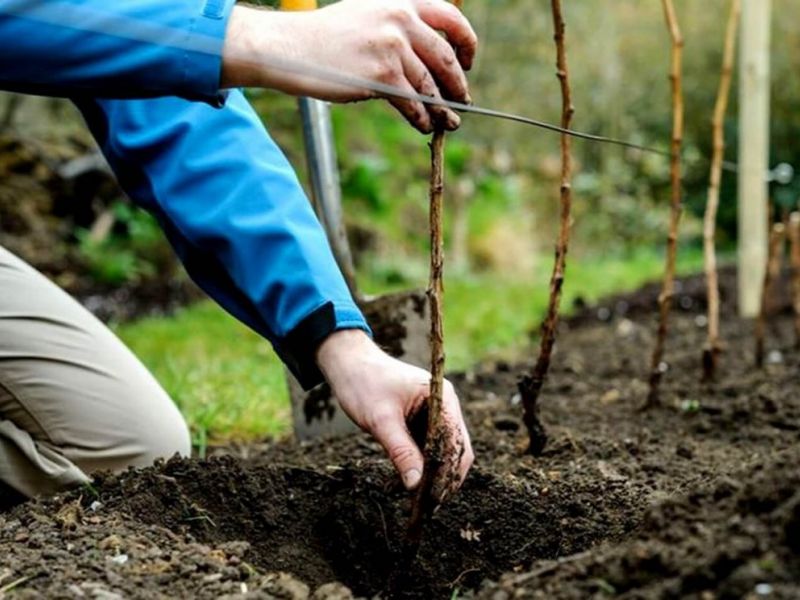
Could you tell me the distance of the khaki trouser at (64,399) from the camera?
246 cm

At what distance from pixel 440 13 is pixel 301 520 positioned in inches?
36.4

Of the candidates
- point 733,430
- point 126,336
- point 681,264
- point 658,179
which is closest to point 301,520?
point 733,430

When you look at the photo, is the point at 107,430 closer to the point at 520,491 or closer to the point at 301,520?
the point at 301,520

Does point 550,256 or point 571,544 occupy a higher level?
point 571,544

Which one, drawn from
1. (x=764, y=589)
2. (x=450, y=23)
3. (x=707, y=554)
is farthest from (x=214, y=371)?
(x=764, y=589)

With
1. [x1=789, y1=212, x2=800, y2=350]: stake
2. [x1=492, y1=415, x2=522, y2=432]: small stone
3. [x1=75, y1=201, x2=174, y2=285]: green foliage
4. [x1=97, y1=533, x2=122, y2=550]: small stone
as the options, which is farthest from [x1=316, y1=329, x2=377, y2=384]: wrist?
[x1=75, y1=201, x2=174, y2=285]: green foliage

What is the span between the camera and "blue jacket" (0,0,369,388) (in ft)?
4.58

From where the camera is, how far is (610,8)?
12461 mm

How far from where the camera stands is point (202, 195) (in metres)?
1.97

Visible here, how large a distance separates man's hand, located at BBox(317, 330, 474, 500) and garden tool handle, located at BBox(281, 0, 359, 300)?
1.19m

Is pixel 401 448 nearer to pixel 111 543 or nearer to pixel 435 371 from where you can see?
pixel 435 371

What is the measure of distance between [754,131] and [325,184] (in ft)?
8.50

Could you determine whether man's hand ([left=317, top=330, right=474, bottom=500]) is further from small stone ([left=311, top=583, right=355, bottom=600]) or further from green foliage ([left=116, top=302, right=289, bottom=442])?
green foliage ([left=116, top=302, right=289, bottom=442])

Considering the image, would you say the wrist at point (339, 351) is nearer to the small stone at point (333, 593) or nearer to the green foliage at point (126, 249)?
the small stone at point (333, 593)
